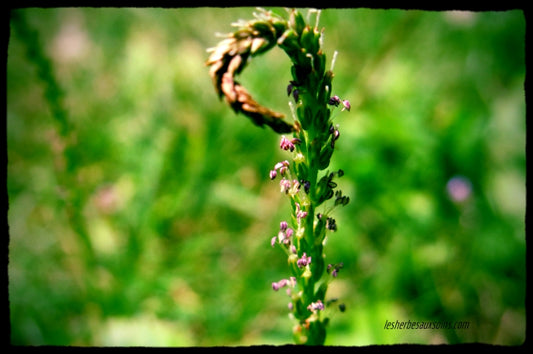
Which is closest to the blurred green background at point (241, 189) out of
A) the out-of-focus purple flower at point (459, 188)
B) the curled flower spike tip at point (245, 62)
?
the out-of-focus purple flower at point (459, 188)

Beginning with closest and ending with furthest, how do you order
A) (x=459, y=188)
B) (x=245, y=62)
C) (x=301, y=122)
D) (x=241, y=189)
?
(x=245, y=62)
(x=301, y=122)
(x=459, y=188)
(x=241, y=189)

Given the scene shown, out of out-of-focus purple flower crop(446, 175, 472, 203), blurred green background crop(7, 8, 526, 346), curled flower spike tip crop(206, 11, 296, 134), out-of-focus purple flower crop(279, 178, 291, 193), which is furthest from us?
out-of-focus purple flower crop(446, 175, 472, 203)

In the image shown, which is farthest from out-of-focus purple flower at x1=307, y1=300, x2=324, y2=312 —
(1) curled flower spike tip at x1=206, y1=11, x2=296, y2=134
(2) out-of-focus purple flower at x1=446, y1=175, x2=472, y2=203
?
(2) out-of-focus purple flower at x1=446, y1=175, x2=472, y2=203

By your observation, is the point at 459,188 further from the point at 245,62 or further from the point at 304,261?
the point at 245,62

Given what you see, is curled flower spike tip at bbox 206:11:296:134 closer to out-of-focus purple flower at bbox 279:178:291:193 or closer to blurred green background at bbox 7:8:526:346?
out-of-focus purple flower at bbox 279:178:291:193

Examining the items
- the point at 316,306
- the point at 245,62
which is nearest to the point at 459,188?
the point at 316,306

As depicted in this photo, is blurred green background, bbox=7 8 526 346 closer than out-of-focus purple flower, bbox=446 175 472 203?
Yes

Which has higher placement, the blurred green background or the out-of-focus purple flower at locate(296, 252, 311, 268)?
the blurred green background
